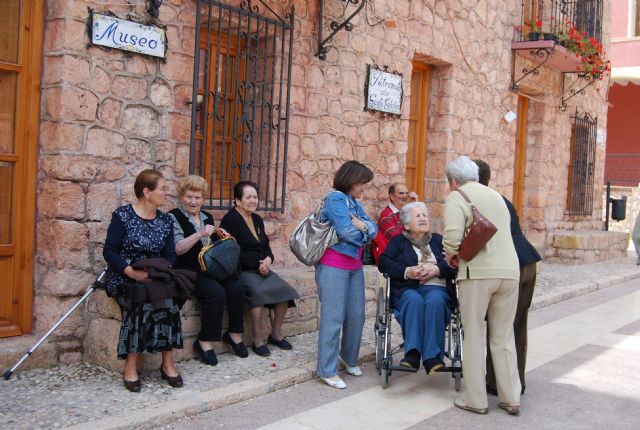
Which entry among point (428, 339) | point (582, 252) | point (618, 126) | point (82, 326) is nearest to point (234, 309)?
point (82, 326)

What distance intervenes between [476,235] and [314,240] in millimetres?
1084

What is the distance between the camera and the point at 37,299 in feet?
15.4

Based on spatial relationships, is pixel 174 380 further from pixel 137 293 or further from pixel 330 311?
pixel 330 311

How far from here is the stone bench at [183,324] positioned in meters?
4.54

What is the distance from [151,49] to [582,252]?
8752 mm

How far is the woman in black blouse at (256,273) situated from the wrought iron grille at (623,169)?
14.4 meters

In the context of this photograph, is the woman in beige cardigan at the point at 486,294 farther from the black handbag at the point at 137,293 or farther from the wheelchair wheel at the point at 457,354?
the black handbag at the point at 137,293

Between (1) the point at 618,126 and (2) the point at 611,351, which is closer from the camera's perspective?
(2) the point at 611,351

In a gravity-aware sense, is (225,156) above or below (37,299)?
above

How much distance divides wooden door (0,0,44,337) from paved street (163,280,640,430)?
1.58 meters

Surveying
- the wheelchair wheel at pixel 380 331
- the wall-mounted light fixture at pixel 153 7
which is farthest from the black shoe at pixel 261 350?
the wall-mounted light fixture at pixel 153 7

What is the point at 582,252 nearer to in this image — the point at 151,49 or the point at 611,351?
the point at 611,351

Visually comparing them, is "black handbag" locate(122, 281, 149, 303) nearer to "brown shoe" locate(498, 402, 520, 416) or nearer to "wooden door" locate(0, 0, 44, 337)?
"wooden door" locate(0, 0, 44, 337)

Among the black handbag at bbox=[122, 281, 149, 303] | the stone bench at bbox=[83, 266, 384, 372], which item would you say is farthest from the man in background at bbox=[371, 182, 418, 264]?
the black handbag at bbox=[122, 281, 149, 303]
